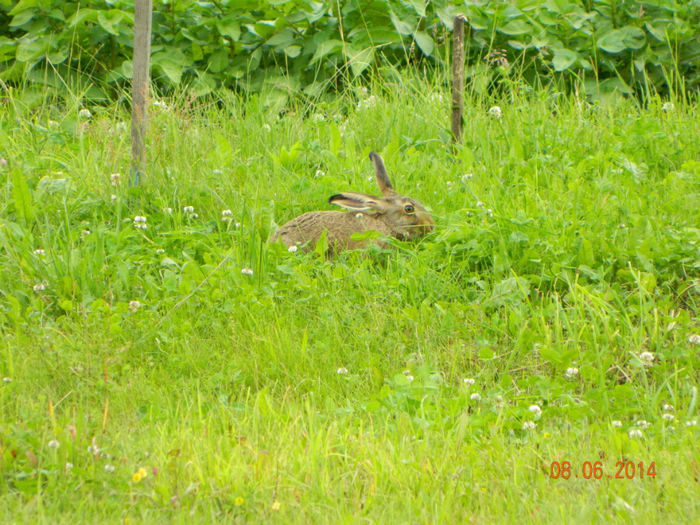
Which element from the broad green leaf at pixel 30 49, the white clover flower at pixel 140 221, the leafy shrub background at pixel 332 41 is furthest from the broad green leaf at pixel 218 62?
the white clover flower at pixel 140 221

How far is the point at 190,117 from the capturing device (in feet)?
22.4

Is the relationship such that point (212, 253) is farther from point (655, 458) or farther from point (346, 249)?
point (655, 458)

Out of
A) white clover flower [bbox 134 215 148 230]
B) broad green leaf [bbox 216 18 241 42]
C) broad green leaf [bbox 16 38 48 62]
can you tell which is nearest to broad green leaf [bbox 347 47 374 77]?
broad green leaf [bbox 216 18 241 42]

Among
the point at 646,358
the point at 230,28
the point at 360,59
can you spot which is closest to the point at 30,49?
the point at 230,28

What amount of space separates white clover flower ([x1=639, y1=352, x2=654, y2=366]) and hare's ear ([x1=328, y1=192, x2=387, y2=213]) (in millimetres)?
2271

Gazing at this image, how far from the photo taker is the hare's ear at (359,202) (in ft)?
18.0

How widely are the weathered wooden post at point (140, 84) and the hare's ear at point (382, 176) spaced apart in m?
1.61

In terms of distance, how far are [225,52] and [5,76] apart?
208 centimetres

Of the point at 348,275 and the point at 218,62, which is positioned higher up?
the point at 218,62
